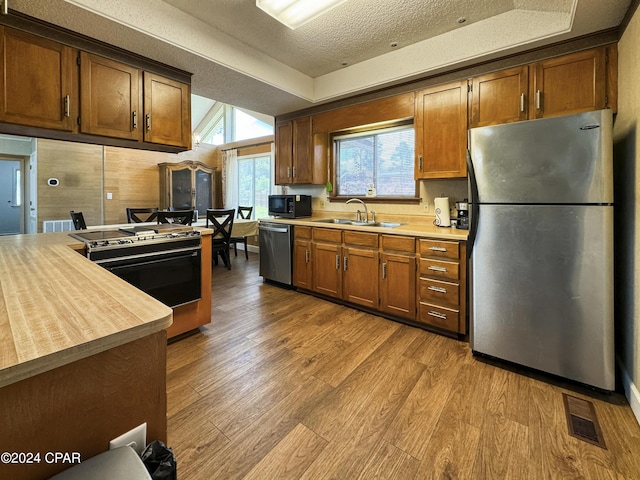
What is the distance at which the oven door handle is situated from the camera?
6.70ft

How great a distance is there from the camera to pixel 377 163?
382 cm

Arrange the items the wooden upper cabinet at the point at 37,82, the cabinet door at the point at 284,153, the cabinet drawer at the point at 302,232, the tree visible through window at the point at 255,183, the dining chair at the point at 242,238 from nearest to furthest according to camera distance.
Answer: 1. the wooden upper cabinet at the point at 37,82
2. the cabinet drawer at the point at 302,232
3. the cabinet door at the point at 284,153
4. the dining chair at the point at 242,238
5. the tree visible through window at the point at 255,183

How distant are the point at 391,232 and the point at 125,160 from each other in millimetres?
6086

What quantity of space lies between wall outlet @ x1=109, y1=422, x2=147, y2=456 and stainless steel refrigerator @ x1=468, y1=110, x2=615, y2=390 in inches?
84.8

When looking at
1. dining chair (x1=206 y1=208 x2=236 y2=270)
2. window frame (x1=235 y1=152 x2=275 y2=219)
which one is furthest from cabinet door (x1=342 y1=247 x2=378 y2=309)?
window frame (x1=235 y1=152 x2=275 y2=219)

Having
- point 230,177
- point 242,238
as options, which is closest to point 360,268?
point 242,238

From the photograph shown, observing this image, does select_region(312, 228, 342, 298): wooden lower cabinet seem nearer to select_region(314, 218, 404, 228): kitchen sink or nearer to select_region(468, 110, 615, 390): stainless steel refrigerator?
select_region(314, 218, 404, 228): kitchen sink

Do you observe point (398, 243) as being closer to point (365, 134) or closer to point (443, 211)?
point (443, 211)

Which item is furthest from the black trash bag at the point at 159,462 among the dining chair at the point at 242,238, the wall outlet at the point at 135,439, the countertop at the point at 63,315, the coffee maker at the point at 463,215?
the dining chair at the point at 242,238

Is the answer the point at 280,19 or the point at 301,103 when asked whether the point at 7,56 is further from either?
Answer: the point at 301,103

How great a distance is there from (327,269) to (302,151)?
1.68 meters

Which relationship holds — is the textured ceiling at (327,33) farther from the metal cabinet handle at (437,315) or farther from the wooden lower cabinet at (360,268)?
the metal cabinet handle at (437,315)

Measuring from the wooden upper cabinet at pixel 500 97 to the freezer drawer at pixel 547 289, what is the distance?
1.00 meters

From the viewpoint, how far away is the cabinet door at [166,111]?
2674 millimetres
